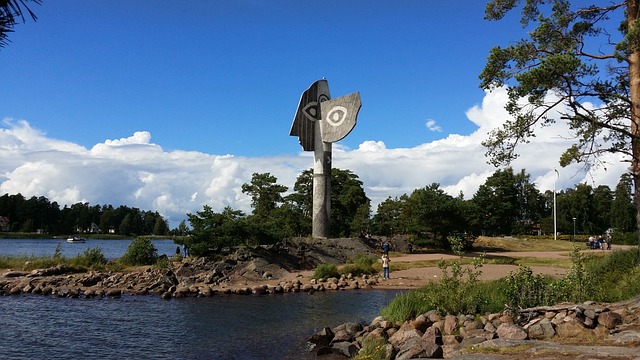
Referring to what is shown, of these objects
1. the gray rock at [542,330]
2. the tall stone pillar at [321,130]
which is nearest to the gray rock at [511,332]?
the gray rock at [542,330]

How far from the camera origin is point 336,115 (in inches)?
1457

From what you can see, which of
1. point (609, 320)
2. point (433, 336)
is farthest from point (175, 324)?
point (609, 320)

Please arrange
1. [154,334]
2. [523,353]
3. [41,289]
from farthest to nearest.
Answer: [41,289] < [154,334] < [523,353]

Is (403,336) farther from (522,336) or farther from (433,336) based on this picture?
(522,336)

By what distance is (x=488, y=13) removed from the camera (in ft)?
41.3

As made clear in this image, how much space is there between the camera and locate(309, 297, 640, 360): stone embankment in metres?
7.94

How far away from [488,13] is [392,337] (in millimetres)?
8443

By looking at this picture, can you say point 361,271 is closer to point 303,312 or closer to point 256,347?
point 303,312

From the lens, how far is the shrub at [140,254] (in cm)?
3138

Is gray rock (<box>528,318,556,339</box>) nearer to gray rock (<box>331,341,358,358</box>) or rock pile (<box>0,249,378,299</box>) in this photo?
gray rock (<box>331,341,358,358</box>)

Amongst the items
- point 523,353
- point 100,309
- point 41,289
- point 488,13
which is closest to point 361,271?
point 100,309

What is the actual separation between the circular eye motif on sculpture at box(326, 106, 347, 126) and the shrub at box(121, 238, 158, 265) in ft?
51.4

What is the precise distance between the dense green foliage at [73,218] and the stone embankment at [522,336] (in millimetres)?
112154

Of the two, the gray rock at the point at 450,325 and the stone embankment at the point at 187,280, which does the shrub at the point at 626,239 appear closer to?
the stone embankment at the point at 187,280
